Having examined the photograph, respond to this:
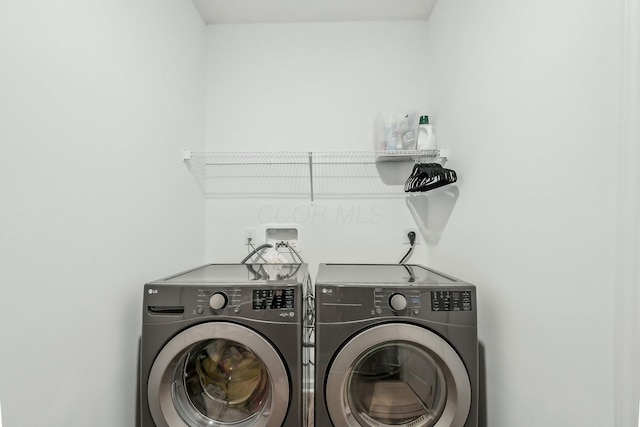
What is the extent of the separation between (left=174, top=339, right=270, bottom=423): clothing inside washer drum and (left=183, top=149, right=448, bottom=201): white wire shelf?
109cm

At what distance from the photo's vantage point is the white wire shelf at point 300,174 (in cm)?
A: 217

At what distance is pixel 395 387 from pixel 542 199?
36.8 inches

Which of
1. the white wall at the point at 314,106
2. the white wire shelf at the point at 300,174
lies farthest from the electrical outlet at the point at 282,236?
the white wire shelf at the point at 300,174

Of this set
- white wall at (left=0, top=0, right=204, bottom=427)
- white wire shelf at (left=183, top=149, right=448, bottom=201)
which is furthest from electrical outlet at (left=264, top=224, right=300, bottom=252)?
white wall at (left=0, top=0, right=204, bottom=427)

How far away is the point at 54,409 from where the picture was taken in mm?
969

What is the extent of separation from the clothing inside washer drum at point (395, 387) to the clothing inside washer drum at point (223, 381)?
0.40 metres

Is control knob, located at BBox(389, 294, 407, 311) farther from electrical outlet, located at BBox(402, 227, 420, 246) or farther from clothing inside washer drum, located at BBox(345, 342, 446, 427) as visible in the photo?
electrical outlet, located at BBox(402, 227, 420, 246)

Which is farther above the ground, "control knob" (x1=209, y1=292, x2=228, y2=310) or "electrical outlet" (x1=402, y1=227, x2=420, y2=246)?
"electrical outlet" (x1=402, y1=227, x2=420, y2=246)

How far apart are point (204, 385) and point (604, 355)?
142 centimetres

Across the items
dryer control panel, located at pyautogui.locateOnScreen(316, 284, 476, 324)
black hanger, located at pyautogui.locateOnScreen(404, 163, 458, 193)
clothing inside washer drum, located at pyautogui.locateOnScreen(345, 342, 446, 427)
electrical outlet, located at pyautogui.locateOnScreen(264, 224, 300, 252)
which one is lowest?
clothing inside washer drum, located at pyautogui.locateOnScreen(345, 342, 446, 427)

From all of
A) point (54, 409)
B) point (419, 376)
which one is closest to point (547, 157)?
point (419, 376)

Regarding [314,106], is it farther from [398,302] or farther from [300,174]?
[398,302]

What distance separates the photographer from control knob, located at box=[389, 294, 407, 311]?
1.28 metres

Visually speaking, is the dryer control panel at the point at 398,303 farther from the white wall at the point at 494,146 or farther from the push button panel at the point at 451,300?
the white wall at the point at 494,146
